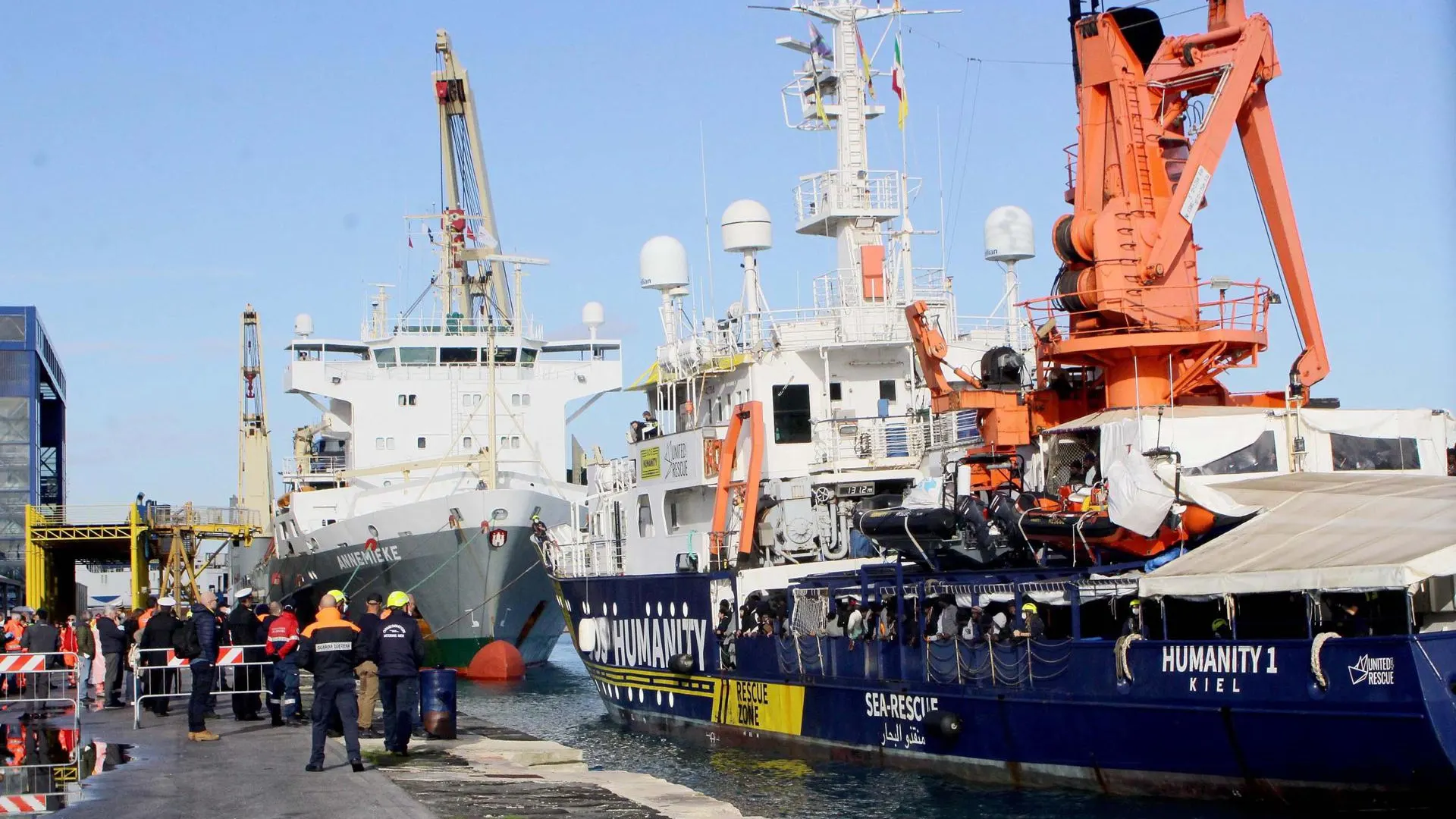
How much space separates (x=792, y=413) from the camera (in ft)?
85.9

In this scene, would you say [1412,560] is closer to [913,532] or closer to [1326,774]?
[1326,774]

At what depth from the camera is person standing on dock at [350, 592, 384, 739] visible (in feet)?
52.2

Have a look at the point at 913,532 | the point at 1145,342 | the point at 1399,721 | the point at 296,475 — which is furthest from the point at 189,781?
the point at 296,475

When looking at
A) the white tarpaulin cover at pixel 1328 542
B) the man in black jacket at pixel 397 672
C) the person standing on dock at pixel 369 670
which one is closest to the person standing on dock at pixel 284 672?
the person standing on dock at pixel 369 670

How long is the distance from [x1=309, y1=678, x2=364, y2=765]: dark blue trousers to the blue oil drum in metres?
2.89

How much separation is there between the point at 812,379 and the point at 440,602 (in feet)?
57.0

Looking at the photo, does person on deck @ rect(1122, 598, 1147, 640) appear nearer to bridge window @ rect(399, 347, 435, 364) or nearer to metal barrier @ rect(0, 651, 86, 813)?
metal barrier @ rect(0, 651, 86, 813)

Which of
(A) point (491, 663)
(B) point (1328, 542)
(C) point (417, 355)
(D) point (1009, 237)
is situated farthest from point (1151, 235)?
(C) point (417, 355)

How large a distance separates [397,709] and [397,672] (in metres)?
0.39

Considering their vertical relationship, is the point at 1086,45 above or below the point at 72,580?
above

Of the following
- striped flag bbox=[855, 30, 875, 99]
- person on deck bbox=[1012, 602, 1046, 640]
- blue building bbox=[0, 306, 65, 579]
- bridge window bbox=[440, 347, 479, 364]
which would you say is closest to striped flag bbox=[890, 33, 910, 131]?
striped flag bbox=[855, 30, 875, 99]

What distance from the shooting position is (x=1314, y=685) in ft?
48.3

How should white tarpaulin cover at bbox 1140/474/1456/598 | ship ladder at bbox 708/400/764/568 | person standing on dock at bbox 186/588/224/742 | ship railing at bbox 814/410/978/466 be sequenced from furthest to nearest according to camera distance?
ship ladder at bbox 708/400/764/568
ship railing at bbox 814/410/978/466
person standing on dock at bbox 186/588/224/742
white tarpaulin cover at bbox 1140/474/1456/598

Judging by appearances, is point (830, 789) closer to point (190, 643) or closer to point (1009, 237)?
point (190, 643)
